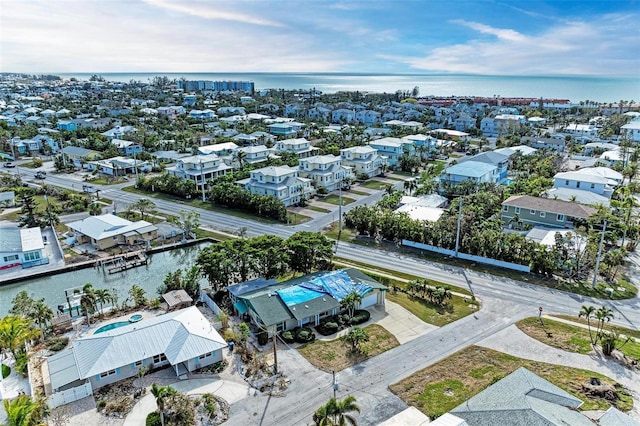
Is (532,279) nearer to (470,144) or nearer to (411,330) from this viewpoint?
(411,330)

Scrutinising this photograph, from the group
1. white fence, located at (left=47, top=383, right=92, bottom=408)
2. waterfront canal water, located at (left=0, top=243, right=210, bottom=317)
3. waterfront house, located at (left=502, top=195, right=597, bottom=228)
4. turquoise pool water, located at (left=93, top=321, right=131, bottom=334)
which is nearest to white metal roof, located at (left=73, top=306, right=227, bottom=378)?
white fence, located at (left=47, top=383, right=92, bottom=408)

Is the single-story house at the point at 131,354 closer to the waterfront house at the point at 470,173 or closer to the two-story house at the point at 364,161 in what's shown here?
the waterfront house at the point at 470,173

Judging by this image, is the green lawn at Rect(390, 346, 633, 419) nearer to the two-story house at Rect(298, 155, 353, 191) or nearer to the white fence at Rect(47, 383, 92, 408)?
the white fence at Rect(47, 383, 92, 408)

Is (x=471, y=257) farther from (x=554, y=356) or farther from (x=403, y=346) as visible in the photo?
(x=403, y=346)

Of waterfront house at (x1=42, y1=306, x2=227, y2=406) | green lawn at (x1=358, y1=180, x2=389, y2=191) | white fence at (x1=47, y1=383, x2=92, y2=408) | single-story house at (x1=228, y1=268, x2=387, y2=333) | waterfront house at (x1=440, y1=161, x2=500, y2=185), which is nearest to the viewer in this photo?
white fence at (x1=47, y1=383, x2=92, y2=408)

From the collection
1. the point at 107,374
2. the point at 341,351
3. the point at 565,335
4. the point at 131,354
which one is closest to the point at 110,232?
the point at 131,354

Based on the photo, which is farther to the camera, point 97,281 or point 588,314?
point 97,281

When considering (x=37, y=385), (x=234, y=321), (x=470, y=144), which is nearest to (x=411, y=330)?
(x=234, y=321)
